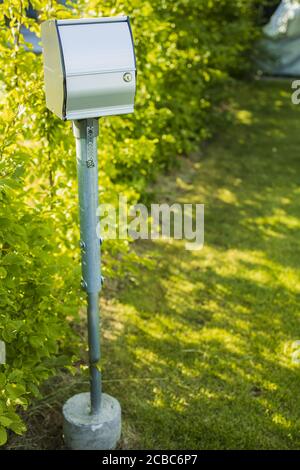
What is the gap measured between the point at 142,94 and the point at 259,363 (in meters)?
2.47

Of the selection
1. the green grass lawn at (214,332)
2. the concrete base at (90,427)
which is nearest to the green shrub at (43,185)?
the concrete base at (90,427)

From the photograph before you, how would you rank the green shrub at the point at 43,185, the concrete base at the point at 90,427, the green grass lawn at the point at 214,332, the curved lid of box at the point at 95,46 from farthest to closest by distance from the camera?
the green grass lawn at the point at 214,332
the concrete base at the point at 90,427
the green shrub at the point at 43,185
the curved lid of box at the point at 95,46

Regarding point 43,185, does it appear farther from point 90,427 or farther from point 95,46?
point 90,427

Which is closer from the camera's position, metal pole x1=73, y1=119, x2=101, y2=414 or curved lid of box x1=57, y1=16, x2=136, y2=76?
curved lid of box x1=57, y1=16, x2=136, y2=76

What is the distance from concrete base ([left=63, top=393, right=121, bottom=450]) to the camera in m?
2.90

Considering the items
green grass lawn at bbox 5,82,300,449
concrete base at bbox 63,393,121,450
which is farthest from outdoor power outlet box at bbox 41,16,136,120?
green grass lawn at bbox 5,82,300,449

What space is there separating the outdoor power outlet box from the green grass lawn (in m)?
1.79

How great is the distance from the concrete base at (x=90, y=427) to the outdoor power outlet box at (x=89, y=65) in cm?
154

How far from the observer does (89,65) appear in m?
2.16

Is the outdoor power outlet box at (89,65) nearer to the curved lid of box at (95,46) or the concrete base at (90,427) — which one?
the curved lid of box at (95,46)

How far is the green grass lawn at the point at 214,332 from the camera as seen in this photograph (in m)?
3.21

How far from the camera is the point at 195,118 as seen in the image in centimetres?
709

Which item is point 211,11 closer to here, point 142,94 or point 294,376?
point 142,94

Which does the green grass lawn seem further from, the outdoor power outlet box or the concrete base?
the outdoor power outlet box
